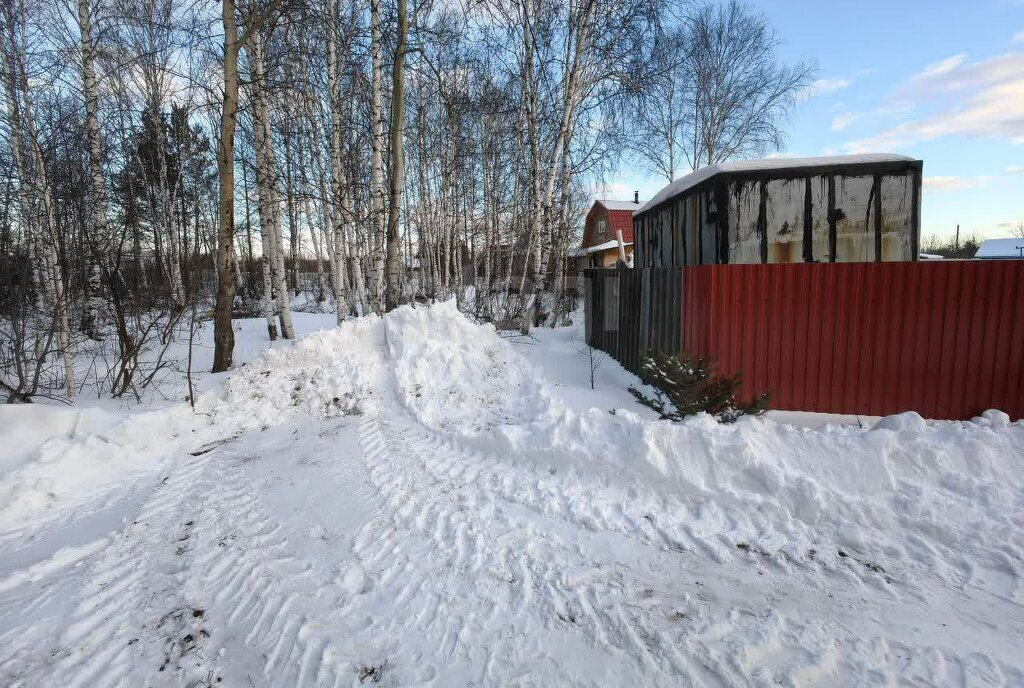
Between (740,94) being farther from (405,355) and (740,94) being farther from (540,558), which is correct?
(540,558)

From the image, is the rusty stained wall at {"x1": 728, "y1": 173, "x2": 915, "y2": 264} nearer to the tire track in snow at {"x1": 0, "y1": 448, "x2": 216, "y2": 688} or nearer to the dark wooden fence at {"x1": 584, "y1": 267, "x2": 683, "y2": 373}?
the dark wooden fence at {"x1": 584, "y1": 267, "x2": 683, "y2": 373}

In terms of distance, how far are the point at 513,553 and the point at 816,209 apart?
6747 mm

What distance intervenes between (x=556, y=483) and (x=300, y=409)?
3946 mm

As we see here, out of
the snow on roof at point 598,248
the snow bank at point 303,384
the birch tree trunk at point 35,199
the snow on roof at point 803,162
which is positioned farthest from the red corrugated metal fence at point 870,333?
the snow on roof at point 598,248

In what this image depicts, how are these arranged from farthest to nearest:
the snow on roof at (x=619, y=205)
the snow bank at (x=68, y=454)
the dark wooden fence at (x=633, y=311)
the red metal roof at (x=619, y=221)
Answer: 1. the snow on roof at (x=619, y=205)
2. the red metal roof at (x=619, y=221)
3. the dark wooden fence at (x=633, y=311)
4. the snow bank at (x=68, y=454)

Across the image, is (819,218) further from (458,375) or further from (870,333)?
(458,375)

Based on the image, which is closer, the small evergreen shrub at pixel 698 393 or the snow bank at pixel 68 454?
the snow bank at pixel 68 454

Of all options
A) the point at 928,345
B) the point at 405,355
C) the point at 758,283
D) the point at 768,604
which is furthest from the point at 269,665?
the point at 928,345

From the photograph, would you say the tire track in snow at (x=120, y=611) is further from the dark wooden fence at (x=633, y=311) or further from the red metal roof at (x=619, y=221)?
the red metal roof at (x=619, y=221)

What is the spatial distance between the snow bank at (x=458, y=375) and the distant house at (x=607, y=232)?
23022 mm

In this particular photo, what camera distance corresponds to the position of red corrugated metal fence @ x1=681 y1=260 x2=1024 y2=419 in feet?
17.0

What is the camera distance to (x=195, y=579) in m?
2.87

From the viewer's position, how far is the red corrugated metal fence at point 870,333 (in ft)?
17.0

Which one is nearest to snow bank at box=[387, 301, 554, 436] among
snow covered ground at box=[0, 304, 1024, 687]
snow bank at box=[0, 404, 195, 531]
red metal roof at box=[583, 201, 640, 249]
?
snow covered ground at box=[0, 304, 1024, 687]
